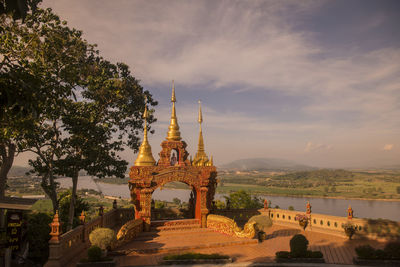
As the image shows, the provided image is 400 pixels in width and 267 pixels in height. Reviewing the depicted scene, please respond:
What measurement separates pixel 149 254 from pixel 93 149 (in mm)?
10952

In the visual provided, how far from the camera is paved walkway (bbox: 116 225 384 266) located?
50.6 feet

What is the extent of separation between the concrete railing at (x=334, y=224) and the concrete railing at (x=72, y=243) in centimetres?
1325

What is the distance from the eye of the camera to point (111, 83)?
24.7 m

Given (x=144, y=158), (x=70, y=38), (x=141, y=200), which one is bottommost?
(x=141, y=200)

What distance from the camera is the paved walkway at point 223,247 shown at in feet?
50.6

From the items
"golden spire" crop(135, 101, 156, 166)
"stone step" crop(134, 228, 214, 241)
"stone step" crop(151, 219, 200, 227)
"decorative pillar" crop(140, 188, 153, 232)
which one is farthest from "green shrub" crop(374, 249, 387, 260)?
"golden spire" crop(135, 101, 156, 166)

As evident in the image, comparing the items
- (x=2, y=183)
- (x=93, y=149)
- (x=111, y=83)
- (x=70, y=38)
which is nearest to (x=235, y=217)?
(x=93, y=149)

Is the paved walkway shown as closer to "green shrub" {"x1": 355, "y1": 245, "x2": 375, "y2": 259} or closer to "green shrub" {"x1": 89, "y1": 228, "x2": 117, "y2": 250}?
"green shrub" {"x1": 355, "y1": 245, "x2": 375, "y2": 259}

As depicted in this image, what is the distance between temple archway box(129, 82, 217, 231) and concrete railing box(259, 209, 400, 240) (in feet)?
20.2

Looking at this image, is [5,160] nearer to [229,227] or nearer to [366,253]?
[229,227]

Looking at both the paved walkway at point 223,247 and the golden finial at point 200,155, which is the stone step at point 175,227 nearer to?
the paved walkway at point 223,247

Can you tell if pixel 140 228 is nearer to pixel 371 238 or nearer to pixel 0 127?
pixel 0 127

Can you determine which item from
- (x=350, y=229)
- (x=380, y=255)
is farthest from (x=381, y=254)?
(x=350, y=229)

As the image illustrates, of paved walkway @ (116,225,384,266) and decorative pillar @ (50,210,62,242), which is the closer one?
decorative pillar @ (50,210,62,242)
